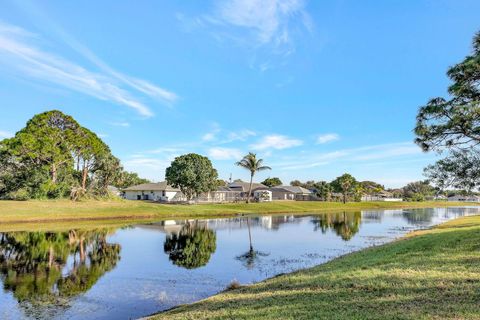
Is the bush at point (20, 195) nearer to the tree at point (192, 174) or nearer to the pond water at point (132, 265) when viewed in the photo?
the pond water at point (132, 265)

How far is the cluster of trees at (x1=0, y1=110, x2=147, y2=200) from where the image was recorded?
6638 centimetres

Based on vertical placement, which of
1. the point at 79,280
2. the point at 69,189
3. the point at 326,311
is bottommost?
the point at 79,280

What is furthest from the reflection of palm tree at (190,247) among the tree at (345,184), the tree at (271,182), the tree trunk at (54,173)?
the tree at (271,182)

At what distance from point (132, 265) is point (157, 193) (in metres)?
92.4

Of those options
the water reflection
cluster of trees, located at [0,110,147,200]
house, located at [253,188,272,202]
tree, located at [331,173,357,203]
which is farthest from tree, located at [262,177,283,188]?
the water reflection

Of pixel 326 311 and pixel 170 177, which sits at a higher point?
pixel 170 177

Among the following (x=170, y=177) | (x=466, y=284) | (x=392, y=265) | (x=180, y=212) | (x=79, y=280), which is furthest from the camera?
(x=170, y=177)

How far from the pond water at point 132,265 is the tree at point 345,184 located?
88778mm

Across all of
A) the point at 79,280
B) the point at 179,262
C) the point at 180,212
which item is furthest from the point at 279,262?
the point at 180,212

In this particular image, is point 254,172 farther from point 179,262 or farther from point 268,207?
point 179,262

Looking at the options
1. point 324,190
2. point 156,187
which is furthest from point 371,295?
point 324,190

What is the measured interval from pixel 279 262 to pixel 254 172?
75.5 meters

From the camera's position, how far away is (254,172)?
101 m

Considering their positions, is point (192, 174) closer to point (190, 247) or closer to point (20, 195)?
point (20, 195)
